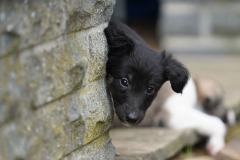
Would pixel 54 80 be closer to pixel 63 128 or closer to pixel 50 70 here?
pixel 50 70

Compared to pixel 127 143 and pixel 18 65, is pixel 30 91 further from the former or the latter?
pixel 127 143

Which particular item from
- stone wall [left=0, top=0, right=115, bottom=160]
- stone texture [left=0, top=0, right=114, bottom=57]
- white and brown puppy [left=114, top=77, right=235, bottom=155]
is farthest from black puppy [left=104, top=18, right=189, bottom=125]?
white and brown puppy [left=114, top=77, right=235, bottom=155]

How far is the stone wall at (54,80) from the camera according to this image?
2910mm

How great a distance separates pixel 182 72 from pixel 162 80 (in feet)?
0.53

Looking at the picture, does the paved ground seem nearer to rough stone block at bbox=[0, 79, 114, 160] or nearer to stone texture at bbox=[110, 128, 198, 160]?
stone texture at bbox=[110, 128, 198, 160]

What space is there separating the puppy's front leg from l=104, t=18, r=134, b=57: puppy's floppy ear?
1708 millimetres

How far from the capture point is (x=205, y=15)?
29.9ft

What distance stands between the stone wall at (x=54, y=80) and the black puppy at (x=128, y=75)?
15 cm

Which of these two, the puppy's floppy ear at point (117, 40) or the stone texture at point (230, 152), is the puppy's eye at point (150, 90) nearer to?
the puppy's floppy ear at point (117, 40)

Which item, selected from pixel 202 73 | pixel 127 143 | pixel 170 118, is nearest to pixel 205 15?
pixel 202 73

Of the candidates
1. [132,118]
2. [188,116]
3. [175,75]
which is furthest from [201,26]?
[132,118]

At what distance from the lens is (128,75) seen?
4.26 m

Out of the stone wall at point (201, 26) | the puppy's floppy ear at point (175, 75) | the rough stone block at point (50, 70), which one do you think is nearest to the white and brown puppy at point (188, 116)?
the puppy's floppy ear at point (175, 75)

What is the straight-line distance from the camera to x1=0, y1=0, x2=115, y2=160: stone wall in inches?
115
